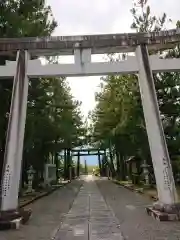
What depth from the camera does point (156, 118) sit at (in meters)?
10.2

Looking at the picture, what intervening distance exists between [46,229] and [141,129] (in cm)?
1372

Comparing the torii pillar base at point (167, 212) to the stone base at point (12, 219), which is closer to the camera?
the stone base at point (12, 219)

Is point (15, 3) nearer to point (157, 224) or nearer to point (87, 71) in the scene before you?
point (87, 71)

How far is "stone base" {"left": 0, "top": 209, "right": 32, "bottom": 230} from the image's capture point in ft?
29.2

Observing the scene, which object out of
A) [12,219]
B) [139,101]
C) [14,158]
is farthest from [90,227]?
[139,101]

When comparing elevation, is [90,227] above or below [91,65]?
below

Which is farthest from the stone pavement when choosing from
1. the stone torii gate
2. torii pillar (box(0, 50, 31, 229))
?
the stone torii gate

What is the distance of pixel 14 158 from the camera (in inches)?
384

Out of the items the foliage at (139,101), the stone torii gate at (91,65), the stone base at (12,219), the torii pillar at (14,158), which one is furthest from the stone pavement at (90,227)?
the foliage at (139,101)

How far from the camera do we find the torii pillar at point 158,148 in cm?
961

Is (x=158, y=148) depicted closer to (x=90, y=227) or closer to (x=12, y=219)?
(x=90, y=227)

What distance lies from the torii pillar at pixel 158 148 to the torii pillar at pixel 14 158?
12.8ft

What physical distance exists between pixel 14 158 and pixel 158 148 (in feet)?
14.3

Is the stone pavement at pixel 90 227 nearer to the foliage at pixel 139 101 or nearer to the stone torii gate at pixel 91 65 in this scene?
the stone torii gate at pixel 91 65
